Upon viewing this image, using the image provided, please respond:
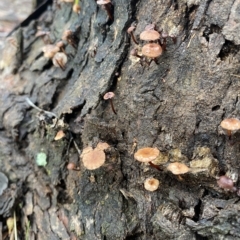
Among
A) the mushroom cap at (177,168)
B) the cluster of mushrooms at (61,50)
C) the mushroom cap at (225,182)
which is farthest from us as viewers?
the cluster of mushrooms at (61,50)

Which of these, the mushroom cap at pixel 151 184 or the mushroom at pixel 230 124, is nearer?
the mushroom at pixel 230 124

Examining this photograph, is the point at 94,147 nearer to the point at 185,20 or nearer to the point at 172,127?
the point at 172,127

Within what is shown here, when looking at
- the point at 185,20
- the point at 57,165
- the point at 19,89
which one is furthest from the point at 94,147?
the point at 19,89

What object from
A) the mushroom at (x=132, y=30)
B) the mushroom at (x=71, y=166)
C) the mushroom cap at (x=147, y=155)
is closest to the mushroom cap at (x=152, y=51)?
the mushroom at (x=132, y=30)

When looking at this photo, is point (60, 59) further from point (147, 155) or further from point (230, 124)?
point (230, 124)

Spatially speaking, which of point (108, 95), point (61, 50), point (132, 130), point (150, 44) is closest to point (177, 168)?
point (132, 130)

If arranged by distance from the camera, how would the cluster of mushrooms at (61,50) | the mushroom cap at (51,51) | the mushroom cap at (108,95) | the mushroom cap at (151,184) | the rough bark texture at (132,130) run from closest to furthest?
1. the rough bark texture at (132,130)
2. the mushroom cap at (151,184)
3. the mushroom cap at (108,95)
4. the cluster of mushrooms at (61,50)
5. the mushroom cap at (51,51)

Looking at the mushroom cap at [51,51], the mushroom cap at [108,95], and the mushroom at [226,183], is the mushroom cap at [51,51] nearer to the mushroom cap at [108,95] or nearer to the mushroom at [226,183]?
the mushroom cap at [108,95]
